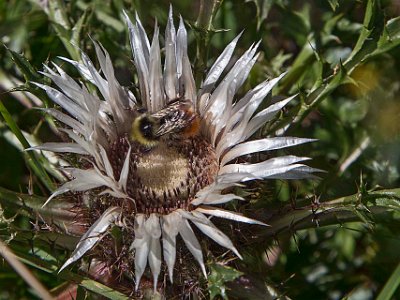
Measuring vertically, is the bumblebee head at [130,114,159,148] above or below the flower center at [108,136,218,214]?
above

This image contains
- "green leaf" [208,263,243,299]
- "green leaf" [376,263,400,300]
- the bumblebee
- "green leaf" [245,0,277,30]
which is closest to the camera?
"green leaf" [208,263,243,299]

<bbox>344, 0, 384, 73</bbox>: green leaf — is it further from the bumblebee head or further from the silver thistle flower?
the bumblebee head

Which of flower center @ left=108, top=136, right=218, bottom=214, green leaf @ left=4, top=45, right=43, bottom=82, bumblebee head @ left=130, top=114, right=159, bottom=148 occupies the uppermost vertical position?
green leaf @ left=4, top=45, right=43, bottom=82

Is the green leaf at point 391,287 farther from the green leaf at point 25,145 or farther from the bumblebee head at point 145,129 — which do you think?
the green leaf at point 25,145

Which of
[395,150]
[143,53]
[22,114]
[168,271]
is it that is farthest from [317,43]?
[168,271]

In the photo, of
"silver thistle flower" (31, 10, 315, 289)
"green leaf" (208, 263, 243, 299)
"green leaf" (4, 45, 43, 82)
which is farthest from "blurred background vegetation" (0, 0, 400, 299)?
"green leaf" (208, 263, 243, 299)

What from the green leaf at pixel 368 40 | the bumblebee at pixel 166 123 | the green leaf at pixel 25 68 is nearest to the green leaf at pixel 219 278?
the bumblebee at pixel 166 123

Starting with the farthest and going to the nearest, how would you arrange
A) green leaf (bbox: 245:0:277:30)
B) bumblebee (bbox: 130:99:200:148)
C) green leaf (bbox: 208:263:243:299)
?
1. green leaf (bbox: 245:0:277:30)
2. bumblebee (bbox: 130:99:200:148)
3. green leaf (bbox: 208:263:243:299)
